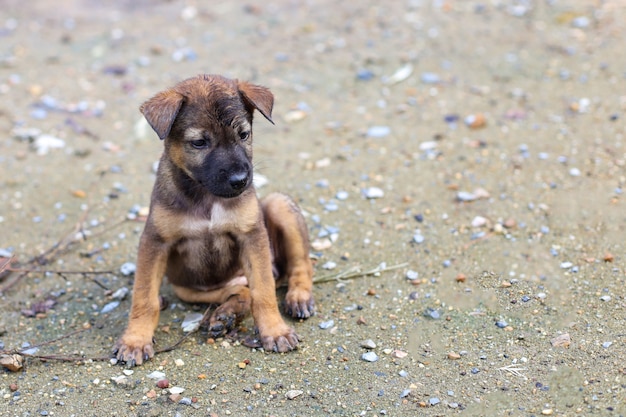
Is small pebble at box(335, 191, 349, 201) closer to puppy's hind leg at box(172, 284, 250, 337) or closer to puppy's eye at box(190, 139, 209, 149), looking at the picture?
puppy's hind leg at box(172, 284, 250, 337)

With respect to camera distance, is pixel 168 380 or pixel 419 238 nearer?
pixel 168 380

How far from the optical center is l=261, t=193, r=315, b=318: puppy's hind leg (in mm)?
6520

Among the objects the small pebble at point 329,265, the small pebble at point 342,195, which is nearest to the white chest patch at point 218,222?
the small pebble at point 329,265

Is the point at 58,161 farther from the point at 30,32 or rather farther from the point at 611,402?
the point at 611,402

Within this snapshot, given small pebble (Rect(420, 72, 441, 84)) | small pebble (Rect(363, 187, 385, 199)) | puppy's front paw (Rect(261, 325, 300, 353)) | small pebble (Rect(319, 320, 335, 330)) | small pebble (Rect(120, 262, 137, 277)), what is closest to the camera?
puppy's front paw (Rect(261, 325, 300, 353))

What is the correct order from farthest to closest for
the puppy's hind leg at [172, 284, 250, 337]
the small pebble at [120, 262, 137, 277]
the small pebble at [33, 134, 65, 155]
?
1. the small pebble at [33, 134, 65, 155]
2. the small pebble at [120, 262, 137, 277]
3. the puppy's hind leg at [172, 284, 250, 337]

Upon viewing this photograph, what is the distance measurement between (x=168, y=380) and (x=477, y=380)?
2.21 meters

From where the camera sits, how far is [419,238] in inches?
291

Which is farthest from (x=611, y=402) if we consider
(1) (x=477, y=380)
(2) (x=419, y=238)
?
(2) (x=419, y=238)

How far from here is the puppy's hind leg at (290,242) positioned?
21.4ft

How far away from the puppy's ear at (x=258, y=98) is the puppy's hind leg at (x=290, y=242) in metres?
1.13

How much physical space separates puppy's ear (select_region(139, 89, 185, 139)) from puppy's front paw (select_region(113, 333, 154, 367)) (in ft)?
5.15

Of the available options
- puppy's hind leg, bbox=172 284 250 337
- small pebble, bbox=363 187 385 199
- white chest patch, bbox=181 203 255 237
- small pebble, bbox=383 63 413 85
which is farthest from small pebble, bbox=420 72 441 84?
white chest patch, bbox=181 203 255 237

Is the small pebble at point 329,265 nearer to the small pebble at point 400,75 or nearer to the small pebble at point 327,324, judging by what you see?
the small pebble at point 327,324
